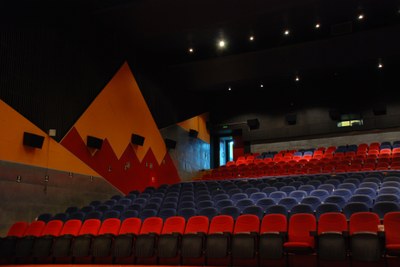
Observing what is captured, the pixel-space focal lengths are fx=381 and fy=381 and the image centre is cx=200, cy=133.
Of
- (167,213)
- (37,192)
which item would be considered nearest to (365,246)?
(167,213)

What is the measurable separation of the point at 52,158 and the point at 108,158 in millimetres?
1373

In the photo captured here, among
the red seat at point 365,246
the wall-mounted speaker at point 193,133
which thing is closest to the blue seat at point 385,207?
the red seat at point 365,246

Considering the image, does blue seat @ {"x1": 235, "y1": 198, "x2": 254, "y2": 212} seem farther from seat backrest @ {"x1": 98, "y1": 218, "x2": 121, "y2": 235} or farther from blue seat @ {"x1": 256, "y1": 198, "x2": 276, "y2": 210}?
seat backrest @ {"x1": 98, "y1": 218, "x2": 121, "y2": 235}

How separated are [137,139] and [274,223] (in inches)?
202

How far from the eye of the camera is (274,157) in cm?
1067

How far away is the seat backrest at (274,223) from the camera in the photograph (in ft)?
13.1

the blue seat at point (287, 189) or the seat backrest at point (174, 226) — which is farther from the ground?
the blue seat at point (287, 189)

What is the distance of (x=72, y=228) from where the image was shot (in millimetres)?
4832

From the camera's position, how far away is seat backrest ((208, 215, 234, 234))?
422cm

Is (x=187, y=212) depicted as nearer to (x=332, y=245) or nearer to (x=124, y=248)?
(x=124, y=248)

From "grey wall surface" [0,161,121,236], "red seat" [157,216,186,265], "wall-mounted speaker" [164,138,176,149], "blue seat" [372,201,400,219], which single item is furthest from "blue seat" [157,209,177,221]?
"wall-mounted speaker" [164,138,176,149]

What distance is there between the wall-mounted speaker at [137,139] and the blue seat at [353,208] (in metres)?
5.23

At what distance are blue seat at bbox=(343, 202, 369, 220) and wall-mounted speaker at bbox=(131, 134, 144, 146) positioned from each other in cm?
523

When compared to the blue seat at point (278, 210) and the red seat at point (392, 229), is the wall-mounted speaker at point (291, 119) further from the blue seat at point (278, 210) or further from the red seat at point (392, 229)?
the red seat at point (392, 229)
